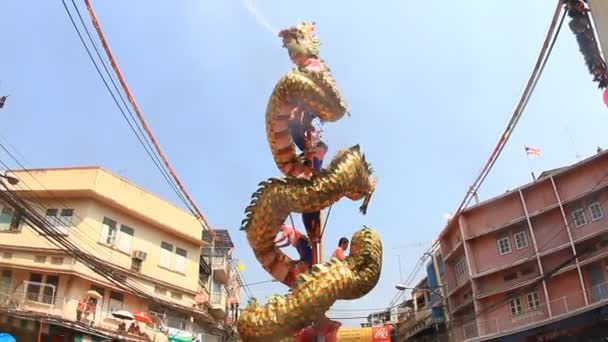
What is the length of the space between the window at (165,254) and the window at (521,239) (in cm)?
1658

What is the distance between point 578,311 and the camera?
20297 millimetres

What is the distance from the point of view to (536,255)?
75.7 feet

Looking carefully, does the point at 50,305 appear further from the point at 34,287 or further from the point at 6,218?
the point at 6,218

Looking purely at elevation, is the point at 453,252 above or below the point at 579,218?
above

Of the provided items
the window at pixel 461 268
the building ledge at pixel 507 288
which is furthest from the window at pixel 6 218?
the window at pixel 461 268

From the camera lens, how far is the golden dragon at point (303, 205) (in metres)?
5.58

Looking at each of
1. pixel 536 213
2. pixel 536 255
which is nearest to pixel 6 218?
pixel 536 255

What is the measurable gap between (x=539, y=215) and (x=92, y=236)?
19.5 meters

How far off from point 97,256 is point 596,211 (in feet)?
67.6

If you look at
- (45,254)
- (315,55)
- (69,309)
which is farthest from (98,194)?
(315,55)

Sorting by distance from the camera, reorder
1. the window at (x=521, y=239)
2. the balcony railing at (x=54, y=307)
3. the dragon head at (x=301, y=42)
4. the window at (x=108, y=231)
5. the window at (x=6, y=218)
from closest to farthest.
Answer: the dragon head at (x=301, y=42) → the balcony railing at (x=54, y=307) → the window at (x=6, y=218) → the window at (x=108, y=231) → the window at (x=521, y=239)

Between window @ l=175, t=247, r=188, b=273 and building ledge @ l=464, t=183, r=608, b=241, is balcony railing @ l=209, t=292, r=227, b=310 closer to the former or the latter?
window @ l=175, t=247, r=188, b=273

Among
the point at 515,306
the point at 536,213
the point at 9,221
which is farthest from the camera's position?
the point at 515,306

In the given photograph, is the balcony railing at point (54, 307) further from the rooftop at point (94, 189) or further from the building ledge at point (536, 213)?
the building ledge at point (536, 213)
